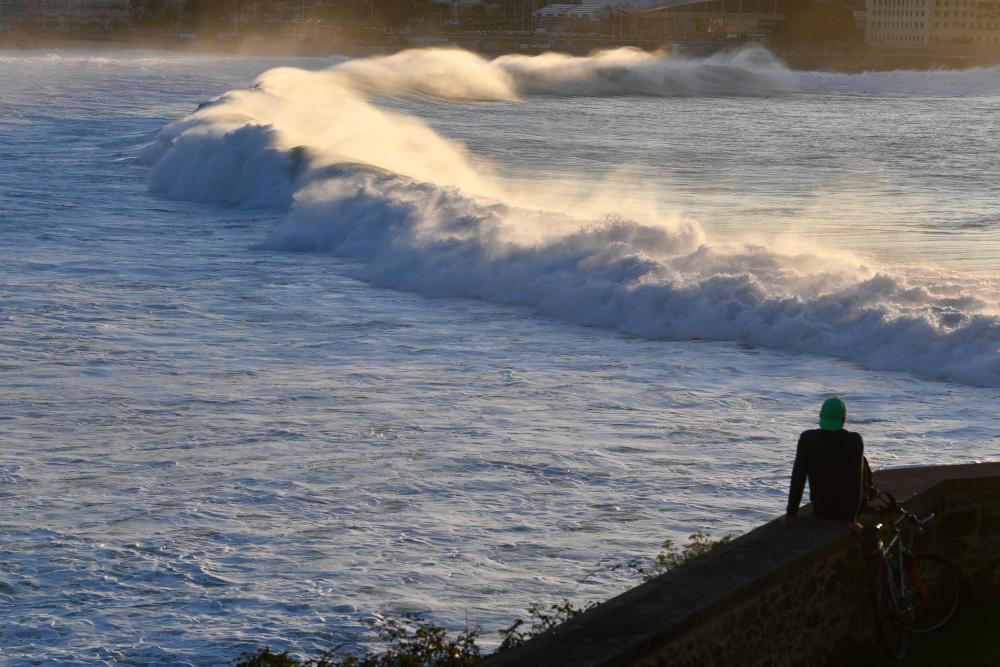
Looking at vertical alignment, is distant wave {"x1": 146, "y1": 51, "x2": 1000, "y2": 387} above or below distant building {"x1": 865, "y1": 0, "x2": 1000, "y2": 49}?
below

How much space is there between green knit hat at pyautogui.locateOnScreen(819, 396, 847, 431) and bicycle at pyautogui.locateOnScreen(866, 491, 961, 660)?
456 mm

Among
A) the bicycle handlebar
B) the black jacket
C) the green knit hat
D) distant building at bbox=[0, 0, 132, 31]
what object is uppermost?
distant building at bbox=[0, 0, 132, 31]

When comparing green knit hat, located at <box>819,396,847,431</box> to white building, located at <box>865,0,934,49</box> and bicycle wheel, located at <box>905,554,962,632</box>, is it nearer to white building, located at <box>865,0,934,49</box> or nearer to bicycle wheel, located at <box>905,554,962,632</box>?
bicycle wheel, located at <box>905,554,962,632</box>

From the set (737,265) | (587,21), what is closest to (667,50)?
(587,21)

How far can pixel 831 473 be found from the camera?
21.6 ft

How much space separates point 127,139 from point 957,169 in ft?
77.7

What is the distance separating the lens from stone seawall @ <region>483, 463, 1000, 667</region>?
5.44 meters

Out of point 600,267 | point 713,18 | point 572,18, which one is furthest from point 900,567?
point 572,18

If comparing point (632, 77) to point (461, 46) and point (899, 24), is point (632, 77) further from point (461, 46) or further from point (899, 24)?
point (899, 24)

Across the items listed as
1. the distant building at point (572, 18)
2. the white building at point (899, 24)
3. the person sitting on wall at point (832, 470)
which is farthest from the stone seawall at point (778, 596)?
the distant building at point (572, 18)

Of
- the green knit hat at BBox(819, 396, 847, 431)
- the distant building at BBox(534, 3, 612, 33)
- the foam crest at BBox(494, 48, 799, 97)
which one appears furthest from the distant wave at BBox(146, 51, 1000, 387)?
the distant building at BBox(534, 3, 612, 33)

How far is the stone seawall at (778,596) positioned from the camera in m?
5.44

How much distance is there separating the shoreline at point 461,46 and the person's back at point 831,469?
11743 centimetres

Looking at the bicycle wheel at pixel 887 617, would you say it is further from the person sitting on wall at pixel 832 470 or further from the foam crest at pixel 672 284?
the foam crest at pixel 672 284
